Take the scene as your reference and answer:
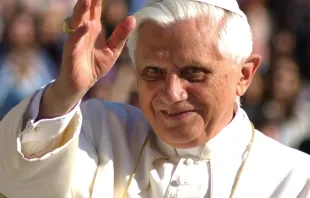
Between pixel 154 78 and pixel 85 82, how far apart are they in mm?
389

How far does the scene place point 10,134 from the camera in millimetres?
2719

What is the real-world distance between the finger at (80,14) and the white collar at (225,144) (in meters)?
0.74

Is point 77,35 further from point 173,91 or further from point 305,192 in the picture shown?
point 305,192

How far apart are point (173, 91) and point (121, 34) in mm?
350

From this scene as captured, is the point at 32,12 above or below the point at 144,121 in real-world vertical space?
below

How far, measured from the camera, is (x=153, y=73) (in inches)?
117

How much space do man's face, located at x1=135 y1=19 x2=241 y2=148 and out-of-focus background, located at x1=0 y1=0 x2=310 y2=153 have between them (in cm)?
255

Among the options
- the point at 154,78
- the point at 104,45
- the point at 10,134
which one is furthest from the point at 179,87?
the point at 10,134

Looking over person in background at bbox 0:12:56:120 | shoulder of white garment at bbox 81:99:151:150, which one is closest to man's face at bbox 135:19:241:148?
shoulder of white garment at bbox 81:99:151:150

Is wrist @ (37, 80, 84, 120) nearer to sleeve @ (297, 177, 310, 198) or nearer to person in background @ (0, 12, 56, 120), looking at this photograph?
sleeve @ (297, 177, 310, 198)

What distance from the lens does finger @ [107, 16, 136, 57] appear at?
260cm

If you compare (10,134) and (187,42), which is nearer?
(10,134)

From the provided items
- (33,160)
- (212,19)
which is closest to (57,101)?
(33,160)

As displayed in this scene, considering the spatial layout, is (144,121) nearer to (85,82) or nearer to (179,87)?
(179,87)
